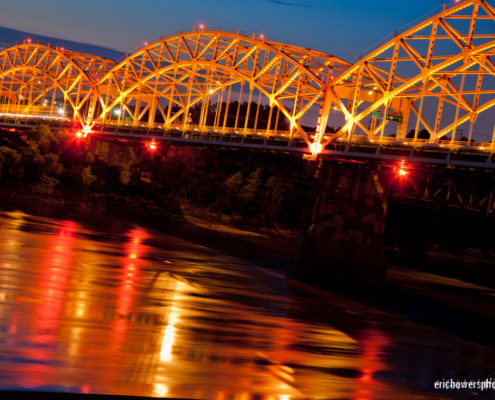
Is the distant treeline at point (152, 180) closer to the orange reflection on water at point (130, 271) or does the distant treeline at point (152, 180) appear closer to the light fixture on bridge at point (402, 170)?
the orange reflection on water at point (130, 271)

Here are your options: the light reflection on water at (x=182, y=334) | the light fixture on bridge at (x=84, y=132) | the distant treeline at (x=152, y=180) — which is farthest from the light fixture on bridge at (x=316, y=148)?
the light fixture on bridge at (x=84, y=132)

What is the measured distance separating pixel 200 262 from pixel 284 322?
15.2 metres

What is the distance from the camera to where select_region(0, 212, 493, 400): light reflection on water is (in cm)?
1747

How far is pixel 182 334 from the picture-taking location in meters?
22.1

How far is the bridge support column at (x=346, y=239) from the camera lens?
42.5 meters

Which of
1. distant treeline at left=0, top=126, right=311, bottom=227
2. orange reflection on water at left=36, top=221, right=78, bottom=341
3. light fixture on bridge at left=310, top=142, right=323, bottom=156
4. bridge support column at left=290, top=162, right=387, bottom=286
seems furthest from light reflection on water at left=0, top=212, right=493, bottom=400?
distant treeline at left=0, top=126, right=311, bottom=227

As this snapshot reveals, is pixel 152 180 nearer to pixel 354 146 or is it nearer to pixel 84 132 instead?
pixel 84 132

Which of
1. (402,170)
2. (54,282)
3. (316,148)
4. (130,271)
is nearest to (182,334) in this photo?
(54,282)

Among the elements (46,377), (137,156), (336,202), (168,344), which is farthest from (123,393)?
(137,156)

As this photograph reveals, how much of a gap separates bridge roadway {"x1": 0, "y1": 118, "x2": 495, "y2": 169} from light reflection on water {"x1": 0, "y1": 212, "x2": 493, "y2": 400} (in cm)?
1110

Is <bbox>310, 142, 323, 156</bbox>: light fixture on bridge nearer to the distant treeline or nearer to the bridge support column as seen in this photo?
the bridge support column

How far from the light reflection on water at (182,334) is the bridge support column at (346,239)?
439 centimetres

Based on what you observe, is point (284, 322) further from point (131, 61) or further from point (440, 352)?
point (131, 61)

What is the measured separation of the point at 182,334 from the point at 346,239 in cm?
2215
